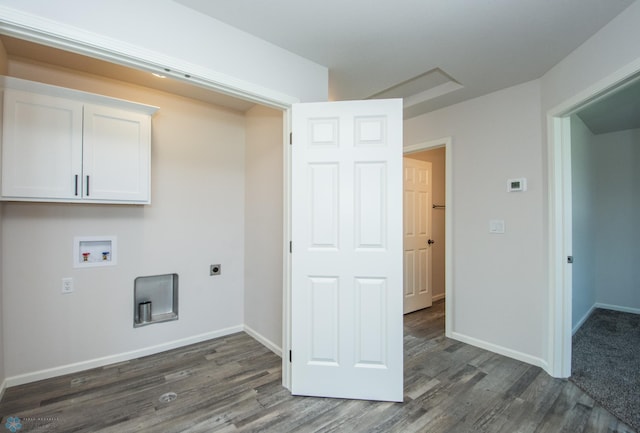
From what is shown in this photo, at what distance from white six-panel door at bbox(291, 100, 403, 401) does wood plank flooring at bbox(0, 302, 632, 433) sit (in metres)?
0.22

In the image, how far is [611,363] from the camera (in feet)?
8.41

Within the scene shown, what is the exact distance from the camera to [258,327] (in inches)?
120

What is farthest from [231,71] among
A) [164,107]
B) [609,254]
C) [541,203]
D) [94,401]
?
[609,254]

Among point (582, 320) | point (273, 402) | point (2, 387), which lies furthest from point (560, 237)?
point (2, 387)

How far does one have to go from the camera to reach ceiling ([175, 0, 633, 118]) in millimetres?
1717

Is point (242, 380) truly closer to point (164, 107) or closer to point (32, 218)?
point (32, 218)

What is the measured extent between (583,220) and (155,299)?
4.98m

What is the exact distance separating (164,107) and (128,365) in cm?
240

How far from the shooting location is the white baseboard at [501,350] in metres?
2.53

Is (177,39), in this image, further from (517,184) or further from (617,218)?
(617,218)

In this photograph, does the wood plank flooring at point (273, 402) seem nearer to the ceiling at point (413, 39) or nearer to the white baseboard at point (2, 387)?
the white baseboard at point (2, 387)

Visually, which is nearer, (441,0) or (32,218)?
(441,0)

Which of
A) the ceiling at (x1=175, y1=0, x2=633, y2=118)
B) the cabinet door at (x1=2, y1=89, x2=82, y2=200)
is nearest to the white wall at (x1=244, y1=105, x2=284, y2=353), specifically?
the ceiling at (x1=175, y1=0, x2=633, y2=118)

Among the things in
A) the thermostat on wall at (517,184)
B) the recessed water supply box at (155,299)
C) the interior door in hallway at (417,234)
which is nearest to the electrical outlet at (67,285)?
the recessed water supply box at (155,299)
